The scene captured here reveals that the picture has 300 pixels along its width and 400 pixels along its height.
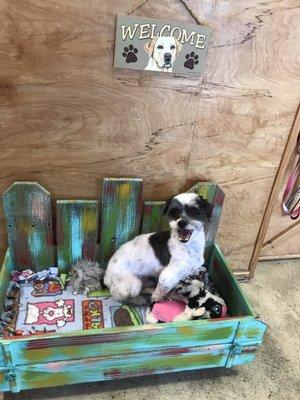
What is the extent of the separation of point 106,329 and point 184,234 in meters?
0.56

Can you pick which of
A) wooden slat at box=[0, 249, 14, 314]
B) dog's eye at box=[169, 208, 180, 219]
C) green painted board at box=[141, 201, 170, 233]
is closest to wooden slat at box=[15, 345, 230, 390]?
wooden slat at box=[0, 249, 14, 314]

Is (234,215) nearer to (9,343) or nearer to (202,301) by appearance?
(202,301)

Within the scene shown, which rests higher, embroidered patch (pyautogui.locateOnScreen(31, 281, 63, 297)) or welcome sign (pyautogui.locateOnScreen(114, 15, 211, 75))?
welcome sign (pyautogui.locateOnScreen(114, 15, 211, 75))

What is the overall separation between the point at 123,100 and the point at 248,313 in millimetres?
1172

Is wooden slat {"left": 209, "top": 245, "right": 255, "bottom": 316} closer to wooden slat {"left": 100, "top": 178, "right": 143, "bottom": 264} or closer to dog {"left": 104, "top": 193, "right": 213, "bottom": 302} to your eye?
dog {"left": 104, "top": 193, "right": 213, "bottom": 302}

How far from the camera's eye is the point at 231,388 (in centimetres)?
183

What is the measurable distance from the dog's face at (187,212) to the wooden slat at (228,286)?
0.43m

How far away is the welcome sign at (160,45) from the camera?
157cm

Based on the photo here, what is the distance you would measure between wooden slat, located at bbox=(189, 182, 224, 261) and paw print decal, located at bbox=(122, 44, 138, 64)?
0.75 m

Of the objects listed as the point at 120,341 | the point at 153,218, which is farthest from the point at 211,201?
the point at 120,341

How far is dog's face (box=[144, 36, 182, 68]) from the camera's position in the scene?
63.8 inches

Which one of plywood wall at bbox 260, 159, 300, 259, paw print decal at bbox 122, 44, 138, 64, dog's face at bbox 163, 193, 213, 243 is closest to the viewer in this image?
paw print decal at bbox 122, 44, 138, 64

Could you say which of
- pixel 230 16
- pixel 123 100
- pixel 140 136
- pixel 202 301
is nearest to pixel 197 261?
pixel 202 301

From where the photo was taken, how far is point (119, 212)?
201cm
